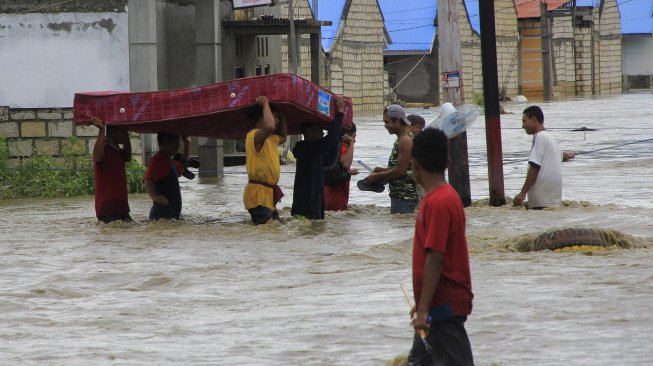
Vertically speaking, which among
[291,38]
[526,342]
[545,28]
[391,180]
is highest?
[545,28]

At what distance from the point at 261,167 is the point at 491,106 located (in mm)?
3476

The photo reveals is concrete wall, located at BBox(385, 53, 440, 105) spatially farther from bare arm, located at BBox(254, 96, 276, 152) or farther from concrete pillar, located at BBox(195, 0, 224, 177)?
bare arm, located at BBox(254, 96, 276, 152)

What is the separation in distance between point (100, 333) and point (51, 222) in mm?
6343

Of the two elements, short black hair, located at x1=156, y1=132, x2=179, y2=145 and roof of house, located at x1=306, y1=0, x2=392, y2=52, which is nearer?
short black hair, located at x1=156, y1=132, x2=179, y2=145

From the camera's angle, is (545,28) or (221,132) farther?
(545,28)

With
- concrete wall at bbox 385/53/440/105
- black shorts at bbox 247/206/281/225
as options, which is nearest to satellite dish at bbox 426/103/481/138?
black shorts at bbox 247/206/281/225

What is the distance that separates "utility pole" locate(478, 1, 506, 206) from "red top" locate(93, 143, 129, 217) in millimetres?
4171

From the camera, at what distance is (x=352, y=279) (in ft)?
29.8

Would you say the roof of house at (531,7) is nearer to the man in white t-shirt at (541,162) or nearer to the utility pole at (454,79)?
the utility pole at (454,79)

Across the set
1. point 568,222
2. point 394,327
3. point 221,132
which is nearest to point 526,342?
point 394,327

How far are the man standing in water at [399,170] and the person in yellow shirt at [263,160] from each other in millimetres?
1052

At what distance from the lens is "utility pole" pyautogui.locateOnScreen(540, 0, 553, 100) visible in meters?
53.2

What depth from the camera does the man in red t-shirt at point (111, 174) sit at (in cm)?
1223

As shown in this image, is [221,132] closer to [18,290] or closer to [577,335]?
[18,290]
